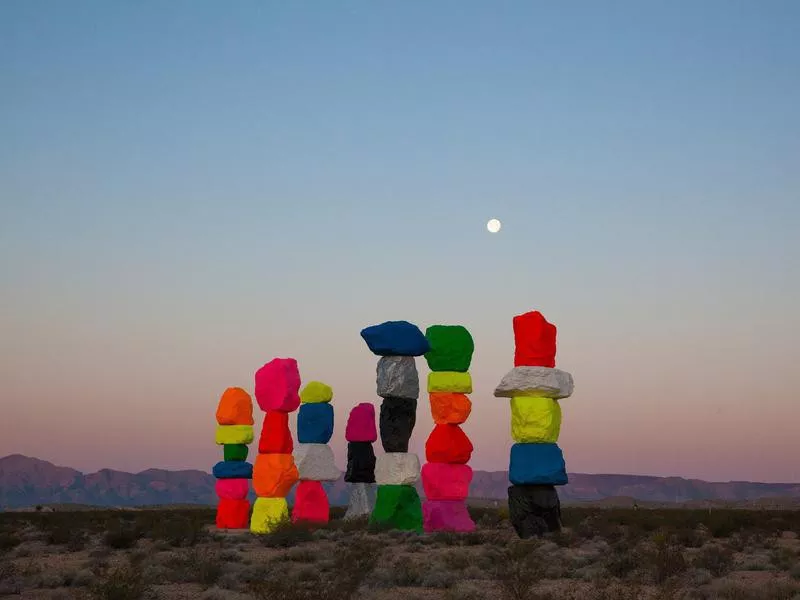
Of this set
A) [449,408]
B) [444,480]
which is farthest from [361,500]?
[449,408]

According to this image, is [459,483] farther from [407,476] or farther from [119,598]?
[119,598]

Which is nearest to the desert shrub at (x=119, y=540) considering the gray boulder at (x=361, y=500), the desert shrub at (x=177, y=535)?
the desert shrub at (x=177, y=535)

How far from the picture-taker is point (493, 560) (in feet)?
59.3

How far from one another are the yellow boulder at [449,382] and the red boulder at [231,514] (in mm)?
7689

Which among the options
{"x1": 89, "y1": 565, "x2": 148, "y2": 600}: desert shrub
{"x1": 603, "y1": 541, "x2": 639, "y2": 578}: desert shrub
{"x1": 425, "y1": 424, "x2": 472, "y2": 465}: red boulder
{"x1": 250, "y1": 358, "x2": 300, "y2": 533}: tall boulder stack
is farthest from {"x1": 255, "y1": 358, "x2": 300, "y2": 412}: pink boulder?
{"x1": 89, "y1": 565, "x2": 148, "y2": 600}: desert shrub

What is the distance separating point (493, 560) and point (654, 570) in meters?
3.16

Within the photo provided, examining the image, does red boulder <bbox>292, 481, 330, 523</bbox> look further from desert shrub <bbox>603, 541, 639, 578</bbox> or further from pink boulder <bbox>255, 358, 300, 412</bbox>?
desert shrub <bbox>603, 541, 639, 578</bbox>

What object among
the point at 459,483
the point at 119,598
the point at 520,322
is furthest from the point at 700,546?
the point at 119,598

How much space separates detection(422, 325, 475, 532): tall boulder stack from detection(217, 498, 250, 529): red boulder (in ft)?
21.0

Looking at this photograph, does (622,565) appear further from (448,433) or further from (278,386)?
(278,386)

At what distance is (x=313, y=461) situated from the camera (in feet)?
86.2

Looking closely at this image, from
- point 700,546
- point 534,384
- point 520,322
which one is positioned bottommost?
point 700,546

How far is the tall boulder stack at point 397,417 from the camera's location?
964 inches

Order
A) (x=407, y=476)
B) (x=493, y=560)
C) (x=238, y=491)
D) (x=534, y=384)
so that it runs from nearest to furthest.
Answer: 1. (x=493, y=560)
2. (x=534, y=384)
3. (x=407, y=476)
4. (x=238, y=491)
